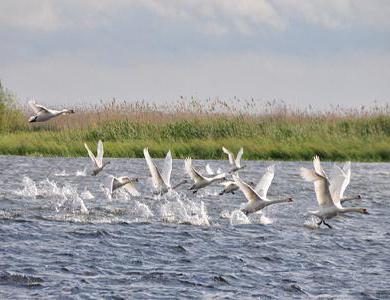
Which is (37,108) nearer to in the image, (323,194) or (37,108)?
(37,108)

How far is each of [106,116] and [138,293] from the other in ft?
101

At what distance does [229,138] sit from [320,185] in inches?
890

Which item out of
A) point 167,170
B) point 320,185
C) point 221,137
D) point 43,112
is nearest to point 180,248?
point 320,185

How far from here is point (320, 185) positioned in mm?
17141

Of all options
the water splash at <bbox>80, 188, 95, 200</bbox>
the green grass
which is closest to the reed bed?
the green grass

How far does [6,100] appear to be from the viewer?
4828 cm

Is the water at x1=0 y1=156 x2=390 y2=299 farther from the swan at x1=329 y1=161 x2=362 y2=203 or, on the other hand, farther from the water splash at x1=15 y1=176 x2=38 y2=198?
the swan at x1=329 y1=161 x2=362 y2=203

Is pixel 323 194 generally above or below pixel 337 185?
below

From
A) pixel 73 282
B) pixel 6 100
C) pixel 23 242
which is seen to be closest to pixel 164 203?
pixel 23 242

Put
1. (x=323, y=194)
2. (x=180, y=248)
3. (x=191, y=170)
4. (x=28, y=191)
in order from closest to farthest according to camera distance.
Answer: (x=180, y=248) → (x=323, y=194) → (x=191, y=170) → (x=28, y=191)

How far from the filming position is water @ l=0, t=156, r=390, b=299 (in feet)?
44.9

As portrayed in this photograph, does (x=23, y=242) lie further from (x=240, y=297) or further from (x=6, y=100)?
(x=6, y=100)

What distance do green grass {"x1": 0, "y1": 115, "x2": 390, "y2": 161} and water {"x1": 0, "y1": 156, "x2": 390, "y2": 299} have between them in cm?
1173

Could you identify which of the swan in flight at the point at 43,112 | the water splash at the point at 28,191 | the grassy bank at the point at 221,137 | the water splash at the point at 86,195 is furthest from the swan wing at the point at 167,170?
the grassy bank at the point at 221,137
